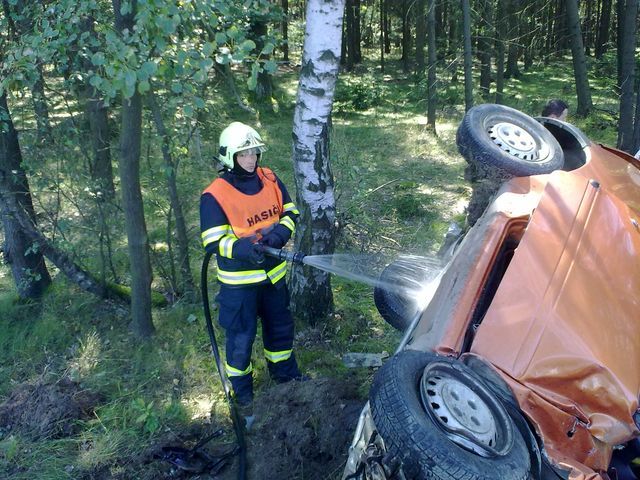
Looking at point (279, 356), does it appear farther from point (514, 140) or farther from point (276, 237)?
point (514, 140)

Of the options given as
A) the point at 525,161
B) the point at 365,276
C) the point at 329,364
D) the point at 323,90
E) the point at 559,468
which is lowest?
the point at 329,364

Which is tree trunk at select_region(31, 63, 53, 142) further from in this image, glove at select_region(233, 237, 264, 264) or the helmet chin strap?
glove at select_region(233, 237, 264, 264)

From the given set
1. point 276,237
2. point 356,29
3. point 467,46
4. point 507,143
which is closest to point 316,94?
point 276,237

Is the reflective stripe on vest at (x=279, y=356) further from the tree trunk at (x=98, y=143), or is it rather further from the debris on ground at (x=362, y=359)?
the tree trunk at (x=98, y=143)

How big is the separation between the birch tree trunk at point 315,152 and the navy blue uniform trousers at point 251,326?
66 cm

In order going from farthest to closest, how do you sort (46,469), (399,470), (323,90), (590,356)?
(323,90) → (46,469) → (590,356) → (399,470)

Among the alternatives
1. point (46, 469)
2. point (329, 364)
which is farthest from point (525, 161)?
point (46, 469)

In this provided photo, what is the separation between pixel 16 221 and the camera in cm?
527

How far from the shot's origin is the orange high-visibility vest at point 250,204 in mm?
3826

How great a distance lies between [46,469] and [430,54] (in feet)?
36.7

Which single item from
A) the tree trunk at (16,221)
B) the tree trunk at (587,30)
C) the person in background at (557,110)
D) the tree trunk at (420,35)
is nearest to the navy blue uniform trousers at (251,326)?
the tree trunk at (16,221)

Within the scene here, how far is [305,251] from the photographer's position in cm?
486

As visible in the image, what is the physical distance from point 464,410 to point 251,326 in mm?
2144

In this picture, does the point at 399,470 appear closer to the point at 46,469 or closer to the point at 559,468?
the point at 559,468
